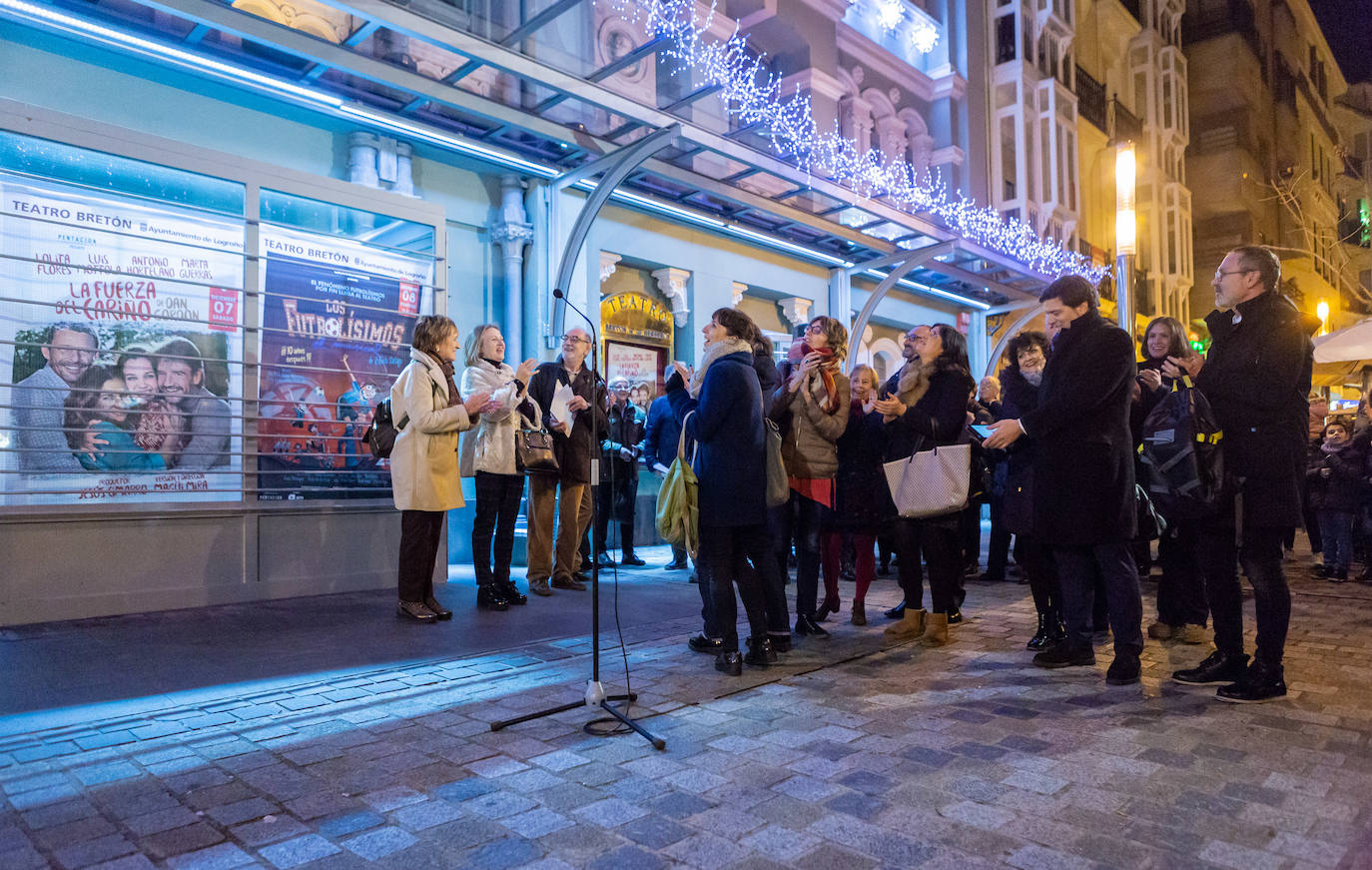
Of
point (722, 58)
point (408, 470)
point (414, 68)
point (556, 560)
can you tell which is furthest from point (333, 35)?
point (722, 58)

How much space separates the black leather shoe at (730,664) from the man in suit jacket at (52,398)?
14.3ft

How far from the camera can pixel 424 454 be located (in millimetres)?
5941

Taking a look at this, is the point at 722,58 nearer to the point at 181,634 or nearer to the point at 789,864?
the point at 181,634

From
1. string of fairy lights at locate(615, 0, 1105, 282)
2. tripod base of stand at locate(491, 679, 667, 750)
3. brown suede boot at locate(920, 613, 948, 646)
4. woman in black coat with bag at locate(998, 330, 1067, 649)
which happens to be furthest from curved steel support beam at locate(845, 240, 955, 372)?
tripod base of stand at locate(491, 679, 667, 750)

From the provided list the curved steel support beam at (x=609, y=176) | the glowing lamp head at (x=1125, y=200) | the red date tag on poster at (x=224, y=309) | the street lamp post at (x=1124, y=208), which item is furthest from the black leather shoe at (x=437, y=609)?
the glowing lamp head at (x=1125, y=200)

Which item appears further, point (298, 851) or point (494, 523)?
point (494, 523)

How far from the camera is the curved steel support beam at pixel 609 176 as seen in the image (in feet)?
26.7

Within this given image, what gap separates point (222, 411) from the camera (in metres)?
6.53

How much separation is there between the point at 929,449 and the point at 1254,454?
1.66 m

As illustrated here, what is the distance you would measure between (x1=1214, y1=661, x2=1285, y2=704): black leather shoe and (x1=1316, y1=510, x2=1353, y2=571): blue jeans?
5989 millimetres

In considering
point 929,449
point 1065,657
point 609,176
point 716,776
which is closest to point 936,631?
point 1065,657

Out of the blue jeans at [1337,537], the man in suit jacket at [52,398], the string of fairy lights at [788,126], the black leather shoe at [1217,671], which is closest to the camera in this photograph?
the black leather shoe at [1217,671]

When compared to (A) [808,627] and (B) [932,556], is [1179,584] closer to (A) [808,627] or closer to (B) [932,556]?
(B) [932,556]

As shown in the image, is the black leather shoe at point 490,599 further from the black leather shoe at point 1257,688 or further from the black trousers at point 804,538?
the black leather shoe at point 1257,688
